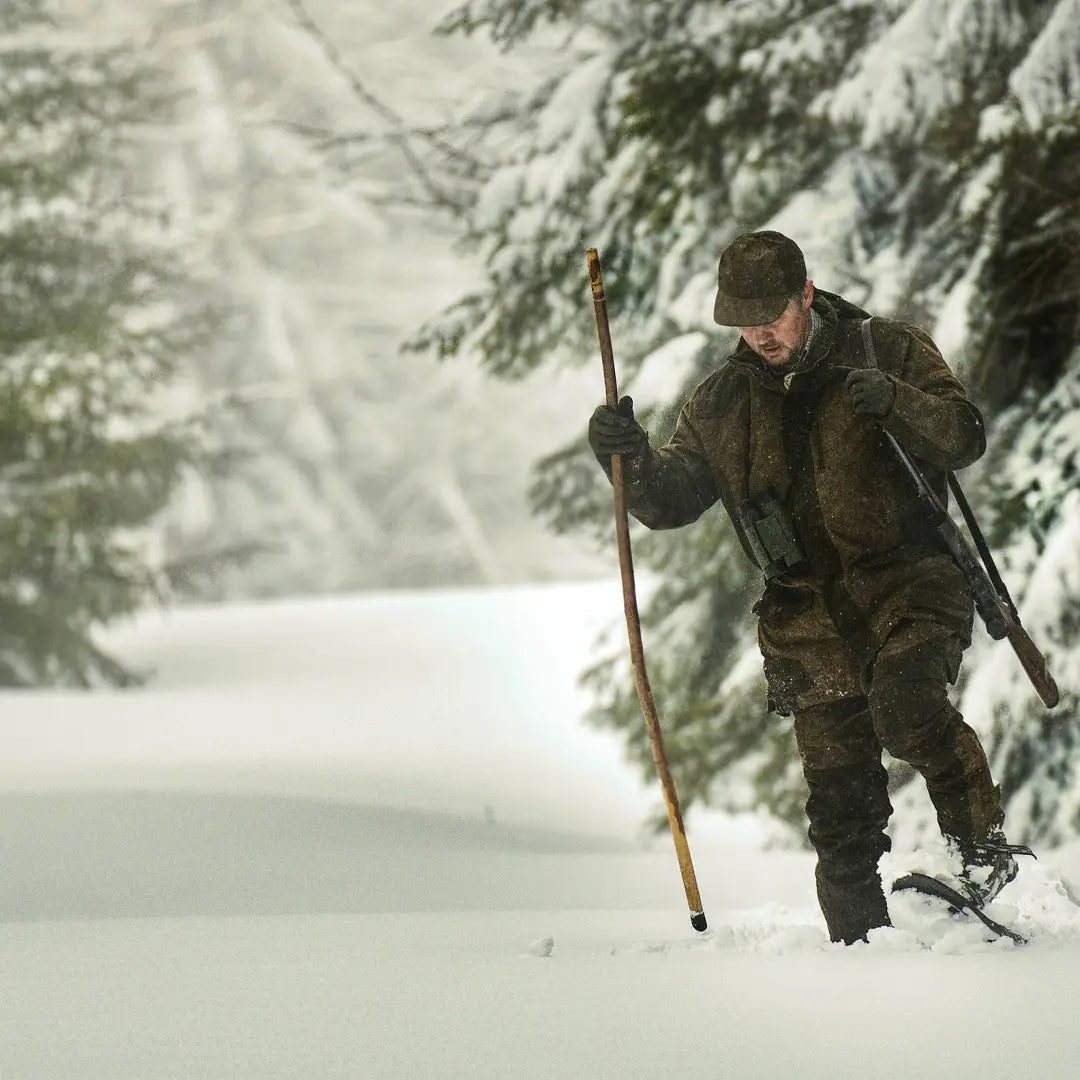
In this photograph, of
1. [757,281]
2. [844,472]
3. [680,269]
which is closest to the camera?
[757,281]

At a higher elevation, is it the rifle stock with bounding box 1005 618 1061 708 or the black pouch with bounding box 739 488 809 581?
the black pouch with bounding box 739 488 809 581

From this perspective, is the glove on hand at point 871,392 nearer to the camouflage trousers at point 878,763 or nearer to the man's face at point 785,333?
the man's face at point 785,333

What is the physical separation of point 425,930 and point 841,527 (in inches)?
60.8

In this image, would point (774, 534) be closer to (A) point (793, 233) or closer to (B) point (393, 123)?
(A) point (793, 233)

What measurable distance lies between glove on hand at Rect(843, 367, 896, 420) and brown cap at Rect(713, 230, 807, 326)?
0.88 ft

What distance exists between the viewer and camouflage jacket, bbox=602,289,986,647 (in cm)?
417

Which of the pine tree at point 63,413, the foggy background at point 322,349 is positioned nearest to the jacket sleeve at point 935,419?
the pine tree at point 63,413

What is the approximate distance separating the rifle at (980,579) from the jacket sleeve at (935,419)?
73 mm

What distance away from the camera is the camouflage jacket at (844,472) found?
164 inches

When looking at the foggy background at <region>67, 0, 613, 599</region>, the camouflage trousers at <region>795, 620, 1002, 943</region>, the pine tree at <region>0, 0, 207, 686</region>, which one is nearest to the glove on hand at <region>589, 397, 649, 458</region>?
the camouflage trousers at <region>795, 620, 1002, 943</region>

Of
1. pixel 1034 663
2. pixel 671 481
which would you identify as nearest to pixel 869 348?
pixel 671 481

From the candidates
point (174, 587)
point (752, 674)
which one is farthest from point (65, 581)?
point (752, 674)

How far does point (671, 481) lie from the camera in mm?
4375

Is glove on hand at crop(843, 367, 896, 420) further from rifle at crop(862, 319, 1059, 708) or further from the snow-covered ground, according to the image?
the snow-covered ground
